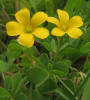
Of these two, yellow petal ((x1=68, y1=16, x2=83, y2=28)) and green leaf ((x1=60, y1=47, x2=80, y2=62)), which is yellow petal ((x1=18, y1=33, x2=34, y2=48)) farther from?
green leaf ((x1=60, y1=47, x2=80, y2=62))

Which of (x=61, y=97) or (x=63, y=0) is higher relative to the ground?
(x=63, y=0)

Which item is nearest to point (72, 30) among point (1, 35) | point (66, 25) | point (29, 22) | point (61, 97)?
point (66, 25)

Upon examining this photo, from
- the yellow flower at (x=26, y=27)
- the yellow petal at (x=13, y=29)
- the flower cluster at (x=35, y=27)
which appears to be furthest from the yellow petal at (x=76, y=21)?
the yellow petal at (x=13, y=29)

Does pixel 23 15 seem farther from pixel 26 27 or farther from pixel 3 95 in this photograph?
pixel 3 95

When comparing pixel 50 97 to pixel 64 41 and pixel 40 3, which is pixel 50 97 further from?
pixel 40 3

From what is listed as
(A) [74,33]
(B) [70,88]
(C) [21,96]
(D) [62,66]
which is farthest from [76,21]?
(C) [21,96]
